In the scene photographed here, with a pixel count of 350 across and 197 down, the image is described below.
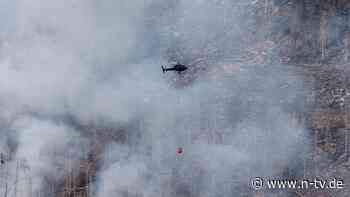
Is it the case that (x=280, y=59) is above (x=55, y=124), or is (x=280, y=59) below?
above

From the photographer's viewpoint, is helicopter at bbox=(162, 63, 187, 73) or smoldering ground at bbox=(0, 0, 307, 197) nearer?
smoldering ground at bbox=(0, 0, 307, 197)

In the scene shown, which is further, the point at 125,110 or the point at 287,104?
the point at 125,110

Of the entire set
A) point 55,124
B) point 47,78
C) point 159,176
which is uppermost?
point 47,78

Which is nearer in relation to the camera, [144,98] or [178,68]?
[178,68]

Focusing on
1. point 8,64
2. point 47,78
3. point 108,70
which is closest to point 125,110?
point 108,70

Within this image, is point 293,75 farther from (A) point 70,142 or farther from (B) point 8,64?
(B) point 8,64

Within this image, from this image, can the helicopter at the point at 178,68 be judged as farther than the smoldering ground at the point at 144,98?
→ Yes

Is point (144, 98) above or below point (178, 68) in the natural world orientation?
below
